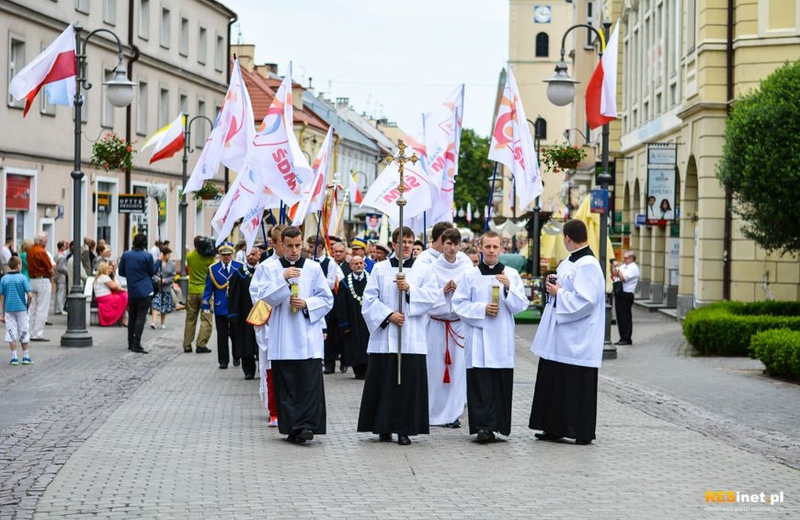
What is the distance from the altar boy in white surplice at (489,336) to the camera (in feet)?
38.5

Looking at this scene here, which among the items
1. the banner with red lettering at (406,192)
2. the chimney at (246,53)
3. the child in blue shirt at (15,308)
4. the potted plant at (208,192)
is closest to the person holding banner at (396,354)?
the banner with red lettering at (406,192)

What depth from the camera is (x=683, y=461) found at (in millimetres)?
10688

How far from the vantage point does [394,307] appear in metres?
12.0

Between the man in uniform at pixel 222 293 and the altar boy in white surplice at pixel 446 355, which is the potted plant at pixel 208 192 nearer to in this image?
the man in uniform at pixel 222 293

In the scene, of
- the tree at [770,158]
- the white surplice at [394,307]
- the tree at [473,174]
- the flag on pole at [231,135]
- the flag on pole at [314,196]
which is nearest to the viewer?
the white surplice at [394,307]

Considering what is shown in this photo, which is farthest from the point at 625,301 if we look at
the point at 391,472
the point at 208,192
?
the point at 208,192

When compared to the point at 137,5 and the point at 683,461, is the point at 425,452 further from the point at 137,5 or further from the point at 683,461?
the point at 137,5

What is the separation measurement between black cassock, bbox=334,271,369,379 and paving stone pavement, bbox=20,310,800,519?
3930mm

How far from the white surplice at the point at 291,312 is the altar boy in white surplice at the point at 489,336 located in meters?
1.28

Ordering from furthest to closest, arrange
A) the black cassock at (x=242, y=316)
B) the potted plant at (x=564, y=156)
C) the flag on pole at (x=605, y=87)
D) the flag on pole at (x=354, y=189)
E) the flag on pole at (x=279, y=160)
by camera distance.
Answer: the flag on pole at (x=354, y=189) < the potted plant at (x=564, y=156) < the flag on pole at (x=605, y=87) < the black cassock at (x=242, y=316) < the flag on pole at (x=279, y=160)

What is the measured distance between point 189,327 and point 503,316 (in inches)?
433

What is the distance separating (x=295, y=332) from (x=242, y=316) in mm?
6144

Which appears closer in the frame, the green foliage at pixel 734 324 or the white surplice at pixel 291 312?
the white surplice at pixel 291 312

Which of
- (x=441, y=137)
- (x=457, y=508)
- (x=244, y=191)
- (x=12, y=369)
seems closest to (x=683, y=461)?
(x=457, y=508)
